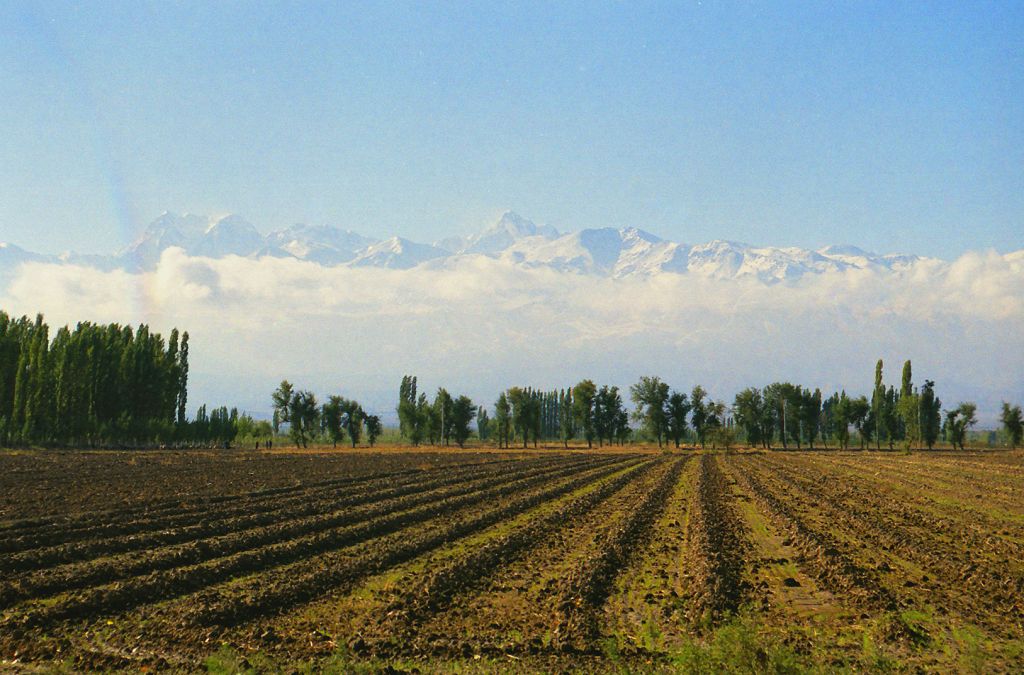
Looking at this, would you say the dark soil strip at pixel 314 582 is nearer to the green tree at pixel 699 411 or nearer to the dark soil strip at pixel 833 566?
the dark soil strip at pixel 833 566

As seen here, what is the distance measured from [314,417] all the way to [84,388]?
46732mm

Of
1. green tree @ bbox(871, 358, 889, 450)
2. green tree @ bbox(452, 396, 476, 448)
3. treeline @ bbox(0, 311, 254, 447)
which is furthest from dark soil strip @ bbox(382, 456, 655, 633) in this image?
green tree @ bbox(871, 358, 889, 450)

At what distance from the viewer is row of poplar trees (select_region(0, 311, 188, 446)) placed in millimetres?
99875

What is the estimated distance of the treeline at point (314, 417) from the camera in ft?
469

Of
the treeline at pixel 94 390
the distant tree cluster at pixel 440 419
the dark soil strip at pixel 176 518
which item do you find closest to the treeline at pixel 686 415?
the distant tree cluster at pixel 440 419

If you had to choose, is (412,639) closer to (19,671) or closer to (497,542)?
(19,671)

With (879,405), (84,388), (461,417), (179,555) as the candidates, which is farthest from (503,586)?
(879,405)

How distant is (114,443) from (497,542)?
106 metres

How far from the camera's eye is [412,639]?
42.6 ft

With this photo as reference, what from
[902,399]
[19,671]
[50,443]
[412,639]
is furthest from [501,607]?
[902,399]

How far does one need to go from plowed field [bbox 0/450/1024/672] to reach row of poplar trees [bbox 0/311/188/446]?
80.1 metres

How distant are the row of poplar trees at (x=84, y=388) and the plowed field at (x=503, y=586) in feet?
263

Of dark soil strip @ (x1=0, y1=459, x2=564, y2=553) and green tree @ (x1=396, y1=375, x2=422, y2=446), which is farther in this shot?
green tree @ (x1=396, y1=375, x2=422, y2=446)

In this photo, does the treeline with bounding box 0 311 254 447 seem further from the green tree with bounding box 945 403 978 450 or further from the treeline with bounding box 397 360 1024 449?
the green tree with bounding box 945 403 978 450
